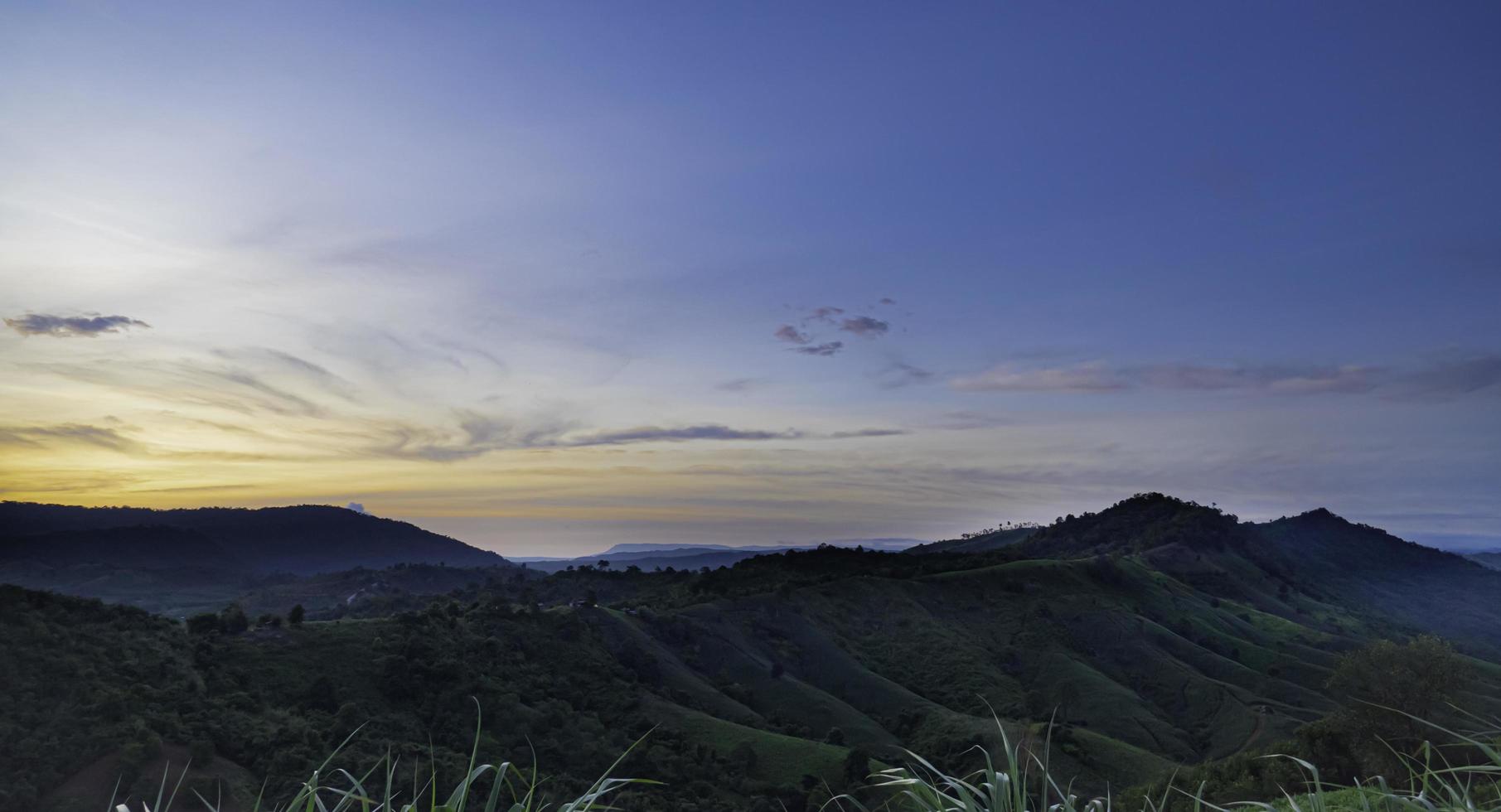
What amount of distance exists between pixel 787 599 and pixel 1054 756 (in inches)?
2100

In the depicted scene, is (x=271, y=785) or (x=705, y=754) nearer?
(x=271, y=785)

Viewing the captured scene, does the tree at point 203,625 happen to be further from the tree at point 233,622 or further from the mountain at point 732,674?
the mountain at point 732,674

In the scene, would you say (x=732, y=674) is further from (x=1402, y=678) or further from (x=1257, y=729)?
(x=1402, y=678)

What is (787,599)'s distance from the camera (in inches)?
5418

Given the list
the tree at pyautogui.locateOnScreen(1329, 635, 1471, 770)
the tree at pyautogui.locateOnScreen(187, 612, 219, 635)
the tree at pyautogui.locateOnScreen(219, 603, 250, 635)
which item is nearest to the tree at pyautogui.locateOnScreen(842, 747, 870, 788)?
the tree at pyautogui.locateOnScreen(1329, 635, 1471, 770)

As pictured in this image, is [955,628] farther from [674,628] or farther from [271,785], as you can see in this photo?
[271,785]

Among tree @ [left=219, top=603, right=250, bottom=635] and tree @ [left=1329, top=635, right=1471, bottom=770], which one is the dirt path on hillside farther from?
tree @ [left=219, top=603, right=250, bottom=635]

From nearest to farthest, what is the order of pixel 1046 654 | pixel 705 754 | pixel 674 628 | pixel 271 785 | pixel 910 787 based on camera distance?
1. pixel 910 787
2. pixel 271 785
3. pixel 705 754
4. pixel 674 628
5. pixel 1046 654

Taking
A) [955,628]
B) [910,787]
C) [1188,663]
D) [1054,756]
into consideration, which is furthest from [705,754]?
[1188,663]

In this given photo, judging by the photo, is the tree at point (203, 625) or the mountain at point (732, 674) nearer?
the mountain at point (732, 674)

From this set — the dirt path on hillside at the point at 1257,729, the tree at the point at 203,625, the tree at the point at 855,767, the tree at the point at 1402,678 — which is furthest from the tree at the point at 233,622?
the dirt path on hillside at the point at 1257,729

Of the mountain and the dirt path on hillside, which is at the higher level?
the mountain

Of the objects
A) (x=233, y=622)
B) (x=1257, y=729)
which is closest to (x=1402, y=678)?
(x=1257, y=729)

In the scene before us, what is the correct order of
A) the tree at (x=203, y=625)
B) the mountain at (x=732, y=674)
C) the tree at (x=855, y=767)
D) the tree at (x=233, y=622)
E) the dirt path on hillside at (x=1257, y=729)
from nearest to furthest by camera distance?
the mountain at (x=732, y=674) < the tree at (x=855, y=767) < the tree at (x=203, y=625) < the tree at (x=233, y=622) < the dirt path on hillside at (x=1257, y=729)
